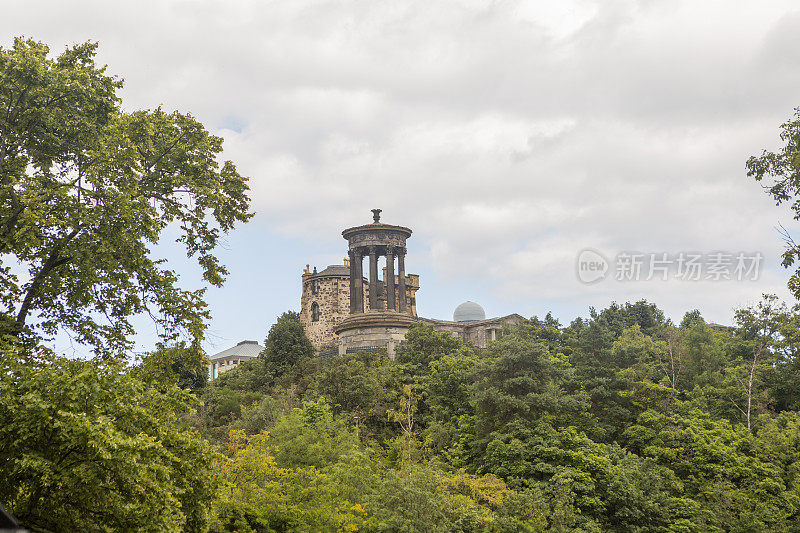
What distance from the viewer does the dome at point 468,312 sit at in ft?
217

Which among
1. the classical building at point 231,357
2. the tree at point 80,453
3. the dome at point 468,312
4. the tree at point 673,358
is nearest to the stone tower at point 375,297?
the tree at point 673,358

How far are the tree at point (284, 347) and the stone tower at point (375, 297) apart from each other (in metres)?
2.39

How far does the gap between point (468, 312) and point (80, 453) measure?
5572 centimetres

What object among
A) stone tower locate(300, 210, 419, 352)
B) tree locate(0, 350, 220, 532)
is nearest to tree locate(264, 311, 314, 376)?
stone tower locate(300, 210, 419, 352)

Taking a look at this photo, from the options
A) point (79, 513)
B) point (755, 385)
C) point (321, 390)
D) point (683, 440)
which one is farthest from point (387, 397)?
point (79, 513)

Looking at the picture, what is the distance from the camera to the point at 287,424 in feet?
87.3

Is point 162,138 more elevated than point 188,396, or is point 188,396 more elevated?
point 162,138

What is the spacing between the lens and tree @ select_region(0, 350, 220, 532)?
38.5 ft

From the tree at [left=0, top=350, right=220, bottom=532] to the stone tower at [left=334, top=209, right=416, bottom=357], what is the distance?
28031 mm

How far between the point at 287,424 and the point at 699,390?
18.9 m

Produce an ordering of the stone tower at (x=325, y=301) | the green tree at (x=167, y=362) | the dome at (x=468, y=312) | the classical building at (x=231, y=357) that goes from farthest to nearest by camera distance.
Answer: the classical building at (x=231, y=357)
the dome at (x=468, y=312)
the stone tower at (x=325, y=301)
the green tree at (x=167, y=362)

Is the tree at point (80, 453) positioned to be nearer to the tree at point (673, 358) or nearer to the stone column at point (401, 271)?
the tree at point (673, 358)

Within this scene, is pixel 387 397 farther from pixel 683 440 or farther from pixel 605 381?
pixel 683 440

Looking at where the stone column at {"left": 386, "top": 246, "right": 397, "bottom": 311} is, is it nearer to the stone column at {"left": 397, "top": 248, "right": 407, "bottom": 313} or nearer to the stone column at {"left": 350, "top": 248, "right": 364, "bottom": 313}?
the stone column at {"left": 397, "top": 248, "right": 407, "bottom": 313}
